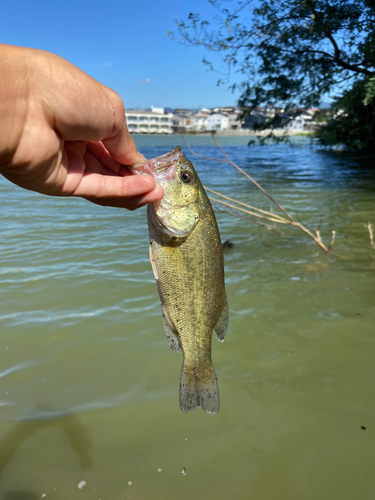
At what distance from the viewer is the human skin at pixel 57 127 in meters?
1.68

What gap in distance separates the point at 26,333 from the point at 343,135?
27.3 metres

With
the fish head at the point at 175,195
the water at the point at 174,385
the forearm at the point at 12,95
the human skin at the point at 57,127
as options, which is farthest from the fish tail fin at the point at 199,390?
the forearm at the point at 12,95

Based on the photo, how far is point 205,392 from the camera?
8.95ft

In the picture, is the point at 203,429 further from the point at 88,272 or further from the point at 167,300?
the point at 88,272

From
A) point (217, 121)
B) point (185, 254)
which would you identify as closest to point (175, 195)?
point (185, 254)

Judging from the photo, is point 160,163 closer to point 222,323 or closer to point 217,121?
point 222,323

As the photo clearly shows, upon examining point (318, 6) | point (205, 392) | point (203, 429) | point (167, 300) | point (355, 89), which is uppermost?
point (318, 6)

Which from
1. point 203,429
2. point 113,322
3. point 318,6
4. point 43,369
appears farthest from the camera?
point 318,6

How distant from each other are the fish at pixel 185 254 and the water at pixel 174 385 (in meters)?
0.81

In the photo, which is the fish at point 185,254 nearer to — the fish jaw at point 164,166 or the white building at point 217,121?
the fish jaw at point 164,166

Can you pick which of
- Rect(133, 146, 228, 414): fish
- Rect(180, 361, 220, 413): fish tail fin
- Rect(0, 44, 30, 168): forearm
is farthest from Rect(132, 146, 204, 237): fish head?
Rect(180, 361, 220, 413): fish tail fin

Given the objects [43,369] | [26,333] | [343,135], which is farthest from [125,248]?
[343,135]

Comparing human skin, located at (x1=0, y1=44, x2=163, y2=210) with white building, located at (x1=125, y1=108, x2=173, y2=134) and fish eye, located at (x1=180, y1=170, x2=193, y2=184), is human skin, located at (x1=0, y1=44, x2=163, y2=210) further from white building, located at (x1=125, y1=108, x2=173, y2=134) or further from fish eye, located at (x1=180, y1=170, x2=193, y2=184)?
white building, located at (x1=125, y1=108, x2=173, y2=134)

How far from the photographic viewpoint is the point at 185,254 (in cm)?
249
